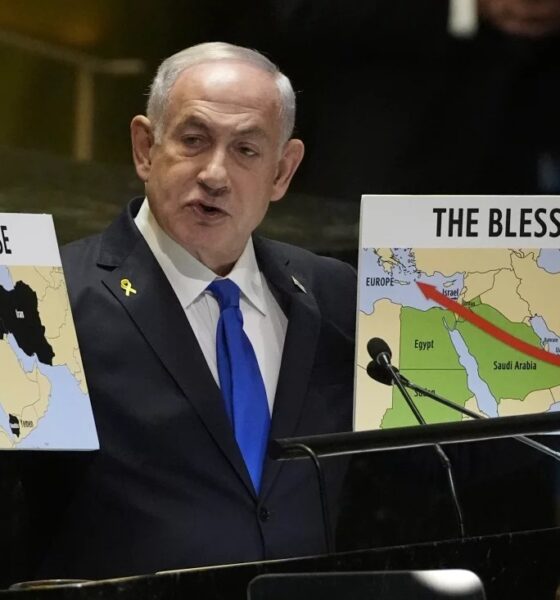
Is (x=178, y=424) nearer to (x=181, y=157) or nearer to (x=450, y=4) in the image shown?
(x=181, y=157)

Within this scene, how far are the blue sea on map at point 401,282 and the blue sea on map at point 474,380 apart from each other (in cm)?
12

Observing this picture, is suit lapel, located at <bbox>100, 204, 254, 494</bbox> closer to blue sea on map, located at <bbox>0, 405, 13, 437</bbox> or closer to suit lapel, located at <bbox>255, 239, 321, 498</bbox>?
suit lapel, located at <bbox>255, 239, 321, 498</bbox>

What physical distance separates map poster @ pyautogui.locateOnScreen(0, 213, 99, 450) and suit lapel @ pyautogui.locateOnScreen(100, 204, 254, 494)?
0.31 meters

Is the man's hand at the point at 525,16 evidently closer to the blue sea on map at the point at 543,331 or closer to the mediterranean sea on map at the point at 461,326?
the mediterranean sea on map at the point at 461,326

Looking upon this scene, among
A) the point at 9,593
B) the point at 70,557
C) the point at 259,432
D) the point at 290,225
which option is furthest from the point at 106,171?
the point at 9,593

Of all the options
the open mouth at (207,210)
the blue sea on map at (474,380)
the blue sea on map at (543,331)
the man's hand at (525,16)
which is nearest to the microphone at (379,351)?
the blue sea on map at (474,380)

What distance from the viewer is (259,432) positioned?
136 inches

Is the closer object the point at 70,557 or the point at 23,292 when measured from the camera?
the point at 23,292

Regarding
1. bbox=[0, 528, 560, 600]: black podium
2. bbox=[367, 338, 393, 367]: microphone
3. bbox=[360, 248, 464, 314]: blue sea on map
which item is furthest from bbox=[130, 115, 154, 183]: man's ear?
bbox=[0, 528, 560, 600]: black podium

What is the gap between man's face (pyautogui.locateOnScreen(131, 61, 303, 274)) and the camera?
3318mm

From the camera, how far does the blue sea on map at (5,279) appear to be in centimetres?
296

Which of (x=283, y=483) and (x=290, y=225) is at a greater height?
(x=290, y=225)

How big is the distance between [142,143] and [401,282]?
79cm

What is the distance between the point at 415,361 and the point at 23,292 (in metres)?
1.03
